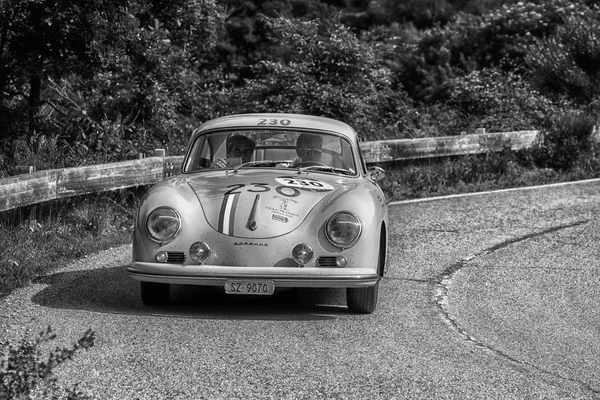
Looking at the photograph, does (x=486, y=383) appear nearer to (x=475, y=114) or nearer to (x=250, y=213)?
(x=250, y=213)

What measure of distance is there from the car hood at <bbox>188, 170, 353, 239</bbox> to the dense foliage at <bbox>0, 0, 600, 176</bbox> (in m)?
4.94

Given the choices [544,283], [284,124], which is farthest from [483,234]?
[284,124]

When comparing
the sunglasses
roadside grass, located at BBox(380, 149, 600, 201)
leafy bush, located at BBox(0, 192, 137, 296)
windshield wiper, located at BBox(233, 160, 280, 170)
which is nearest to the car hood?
windshield wiper, located at BBox(233, 160, 280, 170)

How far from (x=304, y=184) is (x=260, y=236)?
2.81 ft

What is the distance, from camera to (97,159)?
45.9 feet

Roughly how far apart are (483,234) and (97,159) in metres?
5.02

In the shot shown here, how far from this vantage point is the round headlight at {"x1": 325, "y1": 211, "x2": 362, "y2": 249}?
26.3 ft

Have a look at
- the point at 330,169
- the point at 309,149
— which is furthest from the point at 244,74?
the point at 330,169

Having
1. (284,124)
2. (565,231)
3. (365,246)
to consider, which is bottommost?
(565,231)

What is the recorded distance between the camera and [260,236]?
7957 mm

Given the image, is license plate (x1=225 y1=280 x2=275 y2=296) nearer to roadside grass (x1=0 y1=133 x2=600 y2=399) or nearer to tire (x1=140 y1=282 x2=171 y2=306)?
tire (x1=140 y1=282 x2=171 y2=306)

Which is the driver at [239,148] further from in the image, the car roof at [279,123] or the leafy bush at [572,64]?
the leafy bush at [572,64]

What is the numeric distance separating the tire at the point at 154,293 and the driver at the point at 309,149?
1.73m

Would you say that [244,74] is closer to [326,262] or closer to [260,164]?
[260,164]
